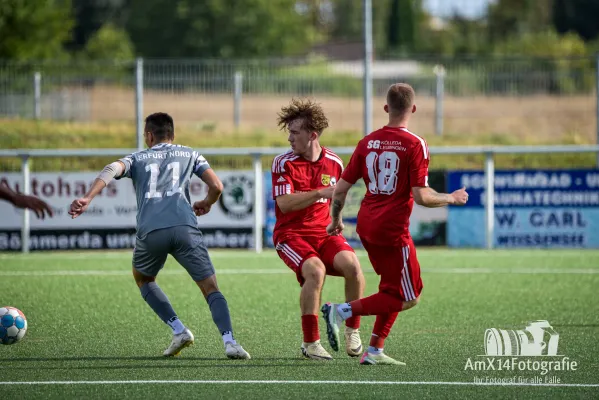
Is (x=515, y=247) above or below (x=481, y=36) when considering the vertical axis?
below

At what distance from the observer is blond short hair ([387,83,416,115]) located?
7508 mm

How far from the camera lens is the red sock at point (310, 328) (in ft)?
26.3

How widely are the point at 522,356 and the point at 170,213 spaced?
114 inches

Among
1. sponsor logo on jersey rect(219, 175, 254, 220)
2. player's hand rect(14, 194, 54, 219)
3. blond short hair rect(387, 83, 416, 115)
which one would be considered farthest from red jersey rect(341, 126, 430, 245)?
sponsor logo on jersey rect(219, 175, 254, 220)

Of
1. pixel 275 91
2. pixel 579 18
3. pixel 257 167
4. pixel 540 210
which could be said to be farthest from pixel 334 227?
pixel 579 18

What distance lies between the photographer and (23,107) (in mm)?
24578

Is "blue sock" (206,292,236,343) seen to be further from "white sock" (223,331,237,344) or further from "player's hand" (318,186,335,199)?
"player's hand" (318,186,335,199)

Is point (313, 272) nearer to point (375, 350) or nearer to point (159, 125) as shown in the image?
point (375, 350)

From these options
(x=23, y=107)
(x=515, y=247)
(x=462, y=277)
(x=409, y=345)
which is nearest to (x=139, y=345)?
(x=409, y=345)

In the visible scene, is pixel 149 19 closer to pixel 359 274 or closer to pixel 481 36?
pixel 481 36

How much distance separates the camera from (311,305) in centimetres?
802

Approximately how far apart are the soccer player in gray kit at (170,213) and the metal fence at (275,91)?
10.6 m

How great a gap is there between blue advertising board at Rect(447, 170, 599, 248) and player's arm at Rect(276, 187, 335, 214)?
34.1 feet

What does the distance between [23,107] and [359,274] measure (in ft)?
58.9
